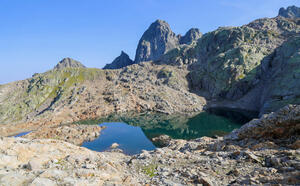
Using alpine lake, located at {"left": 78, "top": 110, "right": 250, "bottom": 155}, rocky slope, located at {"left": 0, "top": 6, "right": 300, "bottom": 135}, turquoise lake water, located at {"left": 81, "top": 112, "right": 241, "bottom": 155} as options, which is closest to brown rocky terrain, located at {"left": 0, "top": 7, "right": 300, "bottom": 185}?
rocky slope, located at {"left": 0, "top": 6, "right": 300, "bottom": 135}

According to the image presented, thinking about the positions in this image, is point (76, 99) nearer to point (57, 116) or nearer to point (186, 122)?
point (57, 116)

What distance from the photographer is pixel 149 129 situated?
66188 mm

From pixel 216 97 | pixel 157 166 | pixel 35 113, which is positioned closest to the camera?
pixel 157 166

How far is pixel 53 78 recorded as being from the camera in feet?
420

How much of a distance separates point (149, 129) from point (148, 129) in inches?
16.4

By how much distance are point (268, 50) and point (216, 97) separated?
54.4m

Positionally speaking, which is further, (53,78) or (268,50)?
(53,78)

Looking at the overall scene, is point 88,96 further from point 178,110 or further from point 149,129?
point 149,129

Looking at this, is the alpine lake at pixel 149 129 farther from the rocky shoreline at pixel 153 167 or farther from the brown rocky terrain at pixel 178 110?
the rocky shoreline at pixel 153 167

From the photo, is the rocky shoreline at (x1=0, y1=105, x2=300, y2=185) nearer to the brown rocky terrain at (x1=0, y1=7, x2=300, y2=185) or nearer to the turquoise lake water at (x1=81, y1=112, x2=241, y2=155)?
the brown rocky terrain at (x1=0, y1=7, x2=300, y2=185)

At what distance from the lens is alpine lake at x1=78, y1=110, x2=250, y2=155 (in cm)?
5009

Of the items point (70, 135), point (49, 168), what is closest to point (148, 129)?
point (70, 135)

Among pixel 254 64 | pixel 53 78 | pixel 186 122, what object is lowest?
pixel 186 122

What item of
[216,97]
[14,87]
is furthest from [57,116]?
[216,97]
